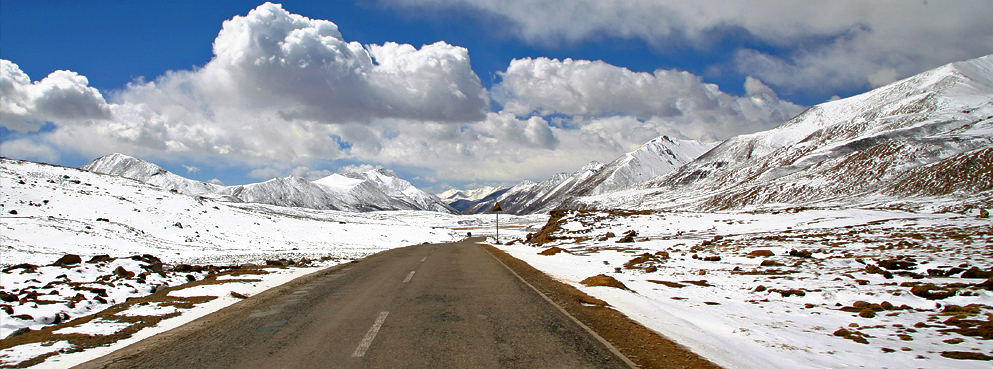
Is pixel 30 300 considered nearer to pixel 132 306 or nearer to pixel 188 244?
pixel 132 306

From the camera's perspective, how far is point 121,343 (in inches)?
297

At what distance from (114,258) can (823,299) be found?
24462 millimetres

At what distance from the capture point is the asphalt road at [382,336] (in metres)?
6.43

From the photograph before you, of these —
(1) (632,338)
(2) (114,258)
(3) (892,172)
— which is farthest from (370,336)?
(3) (892,172)

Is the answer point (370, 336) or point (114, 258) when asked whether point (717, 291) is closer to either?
point (370, 336)

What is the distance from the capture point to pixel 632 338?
26.2 feet

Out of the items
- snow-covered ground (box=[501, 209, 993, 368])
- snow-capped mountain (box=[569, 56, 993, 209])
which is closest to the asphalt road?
snow-covered ground (box=[501, 209, 993, 368])

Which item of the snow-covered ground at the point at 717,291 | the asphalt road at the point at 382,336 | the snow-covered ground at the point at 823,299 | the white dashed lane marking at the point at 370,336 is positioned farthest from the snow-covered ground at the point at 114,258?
the snow-covered ground at the point at 823,299

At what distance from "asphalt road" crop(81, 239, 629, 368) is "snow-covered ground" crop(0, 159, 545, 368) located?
126 cm

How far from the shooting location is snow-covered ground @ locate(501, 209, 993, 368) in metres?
7.82

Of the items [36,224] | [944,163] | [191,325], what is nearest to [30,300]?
[191,325]

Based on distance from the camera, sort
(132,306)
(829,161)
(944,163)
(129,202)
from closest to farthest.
Result: (132,306) < (129,202) < (944,163) < (829,161)

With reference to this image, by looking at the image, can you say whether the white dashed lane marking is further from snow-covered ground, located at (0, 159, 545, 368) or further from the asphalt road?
snow-covered ground, located at (0, 159, 545, 368)

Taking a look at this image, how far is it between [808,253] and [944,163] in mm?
148677
